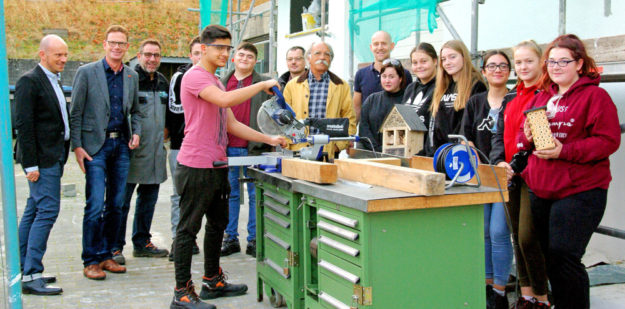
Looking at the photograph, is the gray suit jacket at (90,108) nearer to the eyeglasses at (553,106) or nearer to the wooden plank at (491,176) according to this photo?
the wooden plank at (491,176)

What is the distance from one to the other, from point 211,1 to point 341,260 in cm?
868

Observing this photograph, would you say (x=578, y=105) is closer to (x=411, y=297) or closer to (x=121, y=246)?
(x=411, y=297)

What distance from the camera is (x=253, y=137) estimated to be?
4.10 m

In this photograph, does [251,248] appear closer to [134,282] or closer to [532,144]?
[134,282]

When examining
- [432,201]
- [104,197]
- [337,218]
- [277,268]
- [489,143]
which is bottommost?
[277,268]

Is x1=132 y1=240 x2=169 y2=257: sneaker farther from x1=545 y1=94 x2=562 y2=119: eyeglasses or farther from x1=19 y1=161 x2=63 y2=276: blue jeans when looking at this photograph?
x1=545 y1=94 x2=562 y2=119: eyeglasses

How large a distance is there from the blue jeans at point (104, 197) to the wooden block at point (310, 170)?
6.23ft

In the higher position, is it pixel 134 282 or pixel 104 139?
pixel 104 139

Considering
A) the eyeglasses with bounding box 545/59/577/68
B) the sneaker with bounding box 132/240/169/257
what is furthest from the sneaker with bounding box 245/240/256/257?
the eyeglasses with bounding box 545/59/577/68

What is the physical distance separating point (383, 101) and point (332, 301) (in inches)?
92.4

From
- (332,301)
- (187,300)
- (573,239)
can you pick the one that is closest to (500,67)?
(573,239)

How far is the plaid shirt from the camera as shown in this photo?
17.2ft

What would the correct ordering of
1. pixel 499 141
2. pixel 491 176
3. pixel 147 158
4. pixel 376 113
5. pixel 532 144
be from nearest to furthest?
pixel 491 176
pixel 532 144
pixel 499 141
pixel 376 113
pixel 147 158

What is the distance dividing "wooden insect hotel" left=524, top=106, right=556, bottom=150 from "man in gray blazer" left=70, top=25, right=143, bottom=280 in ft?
10.9
